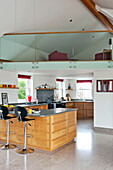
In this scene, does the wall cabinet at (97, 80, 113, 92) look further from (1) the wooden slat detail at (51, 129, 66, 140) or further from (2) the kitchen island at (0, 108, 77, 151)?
(1) the wooden slat detail at (51, 129, 66, 140)

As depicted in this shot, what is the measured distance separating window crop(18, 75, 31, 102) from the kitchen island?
3.06 m

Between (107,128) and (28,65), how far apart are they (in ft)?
11.2

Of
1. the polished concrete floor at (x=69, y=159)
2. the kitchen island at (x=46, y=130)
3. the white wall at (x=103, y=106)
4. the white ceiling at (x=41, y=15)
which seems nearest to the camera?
the polished concrete floor at (x=69, y=159)

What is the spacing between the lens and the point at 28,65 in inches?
237

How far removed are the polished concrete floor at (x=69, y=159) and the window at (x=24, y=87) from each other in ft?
12.7

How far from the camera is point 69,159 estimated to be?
3.84 m

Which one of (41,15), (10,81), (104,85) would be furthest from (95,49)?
(10,81)

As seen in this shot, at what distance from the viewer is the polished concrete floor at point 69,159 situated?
3471 millimetres

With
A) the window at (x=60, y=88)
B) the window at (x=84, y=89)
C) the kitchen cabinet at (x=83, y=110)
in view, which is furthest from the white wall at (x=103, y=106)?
the window at (x=84, y=89)

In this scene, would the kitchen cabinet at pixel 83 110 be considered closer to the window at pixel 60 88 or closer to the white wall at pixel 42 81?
the window at pixel 60 88

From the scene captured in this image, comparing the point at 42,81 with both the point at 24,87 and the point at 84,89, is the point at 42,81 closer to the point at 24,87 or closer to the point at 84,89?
the point at 24,87

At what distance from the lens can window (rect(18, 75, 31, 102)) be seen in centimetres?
801

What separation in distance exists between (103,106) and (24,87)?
3.62 meters

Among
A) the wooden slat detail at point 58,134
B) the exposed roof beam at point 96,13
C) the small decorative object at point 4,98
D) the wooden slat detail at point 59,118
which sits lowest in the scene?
the wooden slat detail at point 58,134
